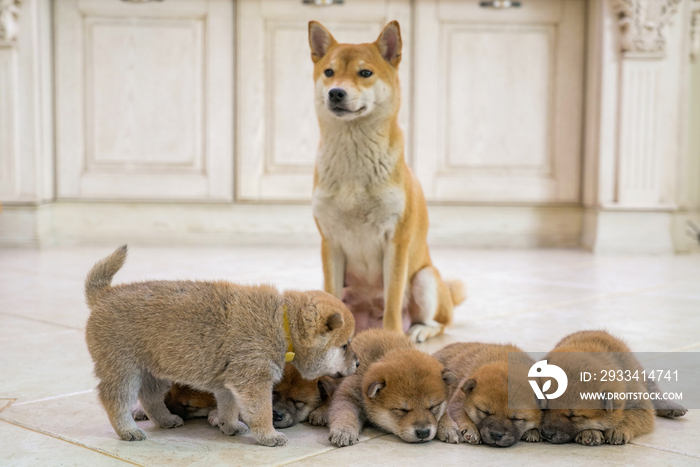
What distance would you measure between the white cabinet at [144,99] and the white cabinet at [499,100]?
1.46 m

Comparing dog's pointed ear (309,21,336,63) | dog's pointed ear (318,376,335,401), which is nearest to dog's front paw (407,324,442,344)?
dog's pointed ear (318,376,335,401)

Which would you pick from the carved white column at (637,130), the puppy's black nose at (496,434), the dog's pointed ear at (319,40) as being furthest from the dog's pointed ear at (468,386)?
the carved white column at (637,130)

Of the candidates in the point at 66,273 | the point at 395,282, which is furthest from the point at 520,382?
the point at 66,273

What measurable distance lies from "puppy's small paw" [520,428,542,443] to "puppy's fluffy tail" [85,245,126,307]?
3.19 feet

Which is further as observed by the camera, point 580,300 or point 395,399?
point 580,300

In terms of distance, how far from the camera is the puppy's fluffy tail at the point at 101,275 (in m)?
1.58

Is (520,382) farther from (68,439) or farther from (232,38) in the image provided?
(232,38)

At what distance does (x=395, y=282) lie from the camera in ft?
8.21

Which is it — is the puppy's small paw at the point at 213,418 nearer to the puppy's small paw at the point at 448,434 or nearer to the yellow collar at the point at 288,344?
the yellow collar at the point at 288,344

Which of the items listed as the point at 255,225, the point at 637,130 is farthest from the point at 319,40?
the point at 637,130

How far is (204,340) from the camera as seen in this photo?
4.96ft

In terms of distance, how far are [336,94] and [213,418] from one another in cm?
112

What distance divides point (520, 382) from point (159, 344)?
2.59 feet

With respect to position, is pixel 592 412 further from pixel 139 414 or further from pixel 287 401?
pixel 139 414
